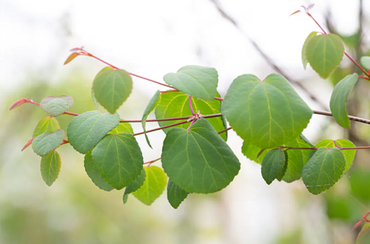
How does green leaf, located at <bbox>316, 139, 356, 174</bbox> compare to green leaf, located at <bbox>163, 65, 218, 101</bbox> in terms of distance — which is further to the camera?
green leaf, located at <bbox>316, 139, 356, 174</bbox>

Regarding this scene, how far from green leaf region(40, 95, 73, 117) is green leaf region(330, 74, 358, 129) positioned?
244 mm

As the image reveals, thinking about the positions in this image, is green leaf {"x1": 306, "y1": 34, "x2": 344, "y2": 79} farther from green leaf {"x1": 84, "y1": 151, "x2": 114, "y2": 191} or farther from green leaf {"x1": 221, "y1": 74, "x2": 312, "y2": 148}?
green leaf {"x1": 84, "y1": 151, "x2": 114, "y2": 191}

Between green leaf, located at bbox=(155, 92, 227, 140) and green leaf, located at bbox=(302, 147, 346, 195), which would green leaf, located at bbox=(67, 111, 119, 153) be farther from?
green leaf, located at bbox=(302, 147, 346, 195)

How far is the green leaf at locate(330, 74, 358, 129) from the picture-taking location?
0.24m

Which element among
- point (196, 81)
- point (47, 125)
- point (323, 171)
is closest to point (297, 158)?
point (323, 171)

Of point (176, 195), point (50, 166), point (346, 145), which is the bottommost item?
point (346, 145)

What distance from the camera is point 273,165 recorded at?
1.00 ft

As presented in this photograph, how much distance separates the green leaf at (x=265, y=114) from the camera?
250 millimetres

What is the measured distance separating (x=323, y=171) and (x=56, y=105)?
0.88ft

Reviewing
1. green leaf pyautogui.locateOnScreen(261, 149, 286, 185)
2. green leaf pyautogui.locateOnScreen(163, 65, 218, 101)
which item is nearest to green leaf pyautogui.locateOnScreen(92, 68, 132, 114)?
green leaf pyautogui.locateOnScreen(163, 65, 218, 101)

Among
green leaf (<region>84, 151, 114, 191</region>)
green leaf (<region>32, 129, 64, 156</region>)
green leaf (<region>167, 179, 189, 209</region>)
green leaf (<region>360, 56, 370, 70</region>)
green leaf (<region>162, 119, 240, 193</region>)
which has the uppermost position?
green leaf (<region>32, 129, 64, 156</region>)

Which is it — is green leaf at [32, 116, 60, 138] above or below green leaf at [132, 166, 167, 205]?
above

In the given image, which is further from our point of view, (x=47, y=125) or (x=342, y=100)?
(x=47, y=125)

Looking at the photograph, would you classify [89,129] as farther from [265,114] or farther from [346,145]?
[346,145]
